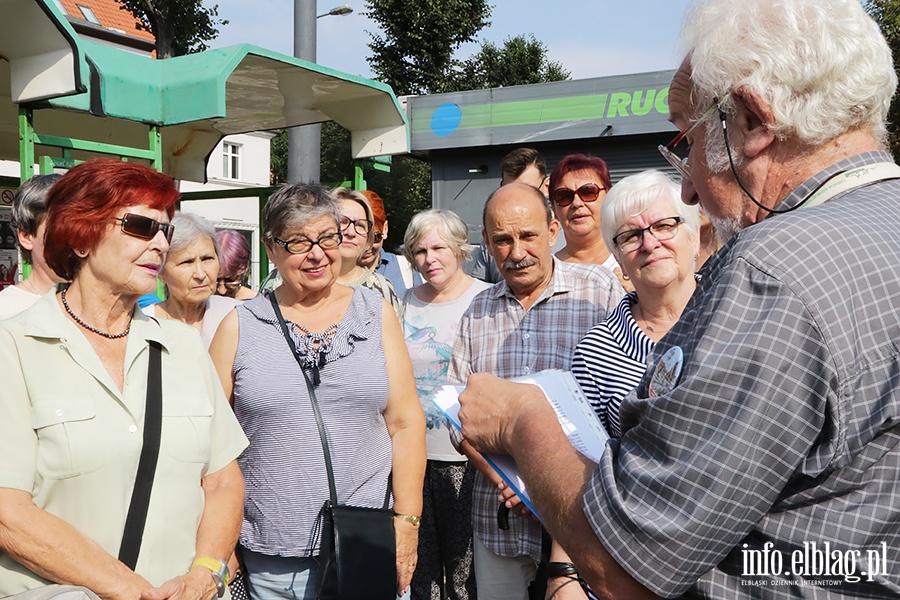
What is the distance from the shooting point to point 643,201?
2.92m

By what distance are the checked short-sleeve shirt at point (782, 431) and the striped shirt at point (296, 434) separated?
2002 millimetres

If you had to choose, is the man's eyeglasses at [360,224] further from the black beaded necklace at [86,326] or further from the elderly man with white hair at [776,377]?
the elderly man with white hair at [776,377]

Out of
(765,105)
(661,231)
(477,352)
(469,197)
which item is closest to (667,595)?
(765,105)

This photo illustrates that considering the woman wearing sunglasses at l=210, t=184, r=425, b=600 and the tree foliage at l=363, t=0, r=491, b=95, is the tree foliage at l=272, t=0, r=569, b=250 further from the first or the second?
the woman wearing sunglasses at l=210, t=184, r=425, b=600

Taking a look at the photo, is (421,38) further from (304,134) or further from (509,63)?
(304,134)

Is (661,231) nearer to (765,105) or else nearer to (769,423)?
(765,105)

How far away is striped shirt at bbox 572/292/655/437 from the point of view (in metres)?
2.49

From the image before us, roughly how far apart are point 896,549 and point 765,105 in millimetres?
728

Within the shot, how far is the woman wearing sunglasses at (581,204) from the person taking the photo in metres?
4.33

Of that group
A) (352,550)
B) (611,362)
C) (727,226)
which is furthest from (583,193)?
(727,226)

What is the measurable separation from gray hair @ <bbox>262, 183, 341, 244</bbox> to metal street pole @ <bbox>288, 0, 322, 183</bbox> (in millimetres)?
4441

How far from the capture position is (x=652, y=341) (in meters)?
2.69

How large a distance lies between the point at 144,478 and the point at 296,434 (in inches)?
32.3

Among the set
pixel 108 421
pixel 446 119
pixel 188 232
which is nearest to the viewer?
pixel 108 421
